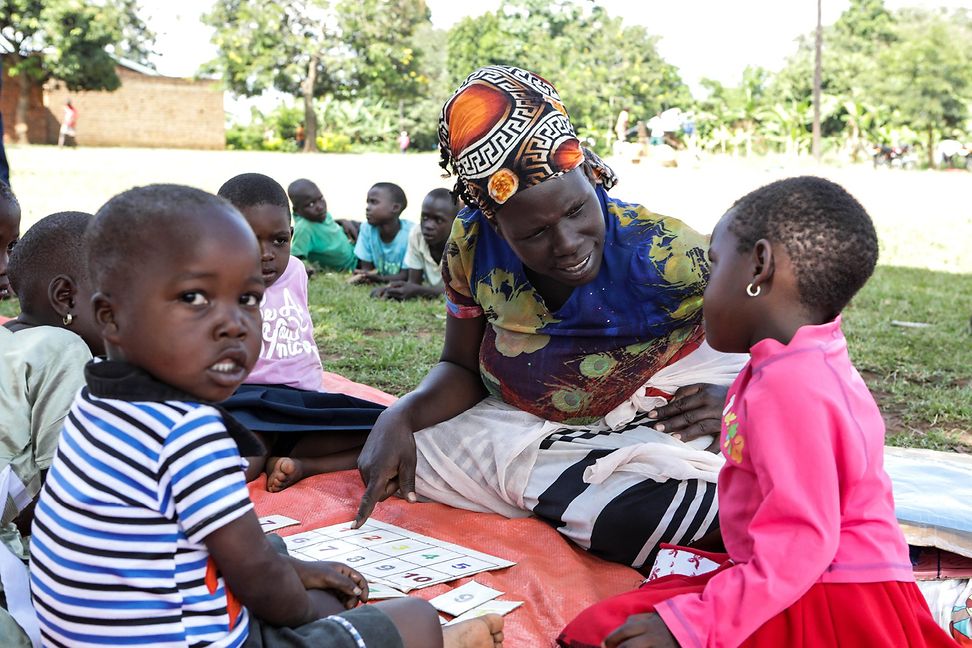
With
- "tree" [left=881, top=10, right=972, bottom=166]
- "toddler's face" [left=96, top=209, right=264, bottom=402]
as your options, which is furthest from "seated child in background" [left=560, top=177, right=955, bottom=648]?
→ "tree" [left=881, top=10, right=972, bottom=166]

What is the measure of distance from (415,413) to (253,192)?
3.61 feet

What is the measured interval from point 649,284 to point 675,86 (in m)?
37.9

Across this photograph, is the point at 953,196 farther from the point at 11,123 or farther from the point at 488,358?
the point at 11,123

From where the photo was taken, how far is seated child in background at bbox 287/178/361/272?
7.18 m

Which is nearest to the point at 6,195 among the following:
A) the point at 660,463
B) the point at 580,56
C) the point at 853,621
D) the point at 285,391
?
the point at 285,391

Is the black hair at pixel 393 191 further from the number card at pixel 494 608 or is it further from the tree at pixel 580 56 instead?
the tree at pixel 580 56

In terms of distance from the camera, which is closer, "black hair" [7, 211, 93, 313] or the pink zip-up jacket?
the pink zip-up jacket

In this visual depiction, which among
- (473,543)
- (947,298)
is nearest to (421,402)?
(473,543)

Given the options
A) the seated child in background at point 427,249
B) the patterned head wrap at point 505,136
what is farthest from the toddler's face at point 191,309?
the seated child in background at point 427,249

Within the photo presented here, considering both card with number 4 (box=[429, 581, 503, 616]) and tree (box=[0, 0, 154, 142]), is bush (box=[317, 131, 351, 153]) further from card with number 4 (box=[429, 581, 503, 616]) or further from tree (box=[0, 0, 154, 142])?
card with number 4 (box=[429, 581, 503, 616])

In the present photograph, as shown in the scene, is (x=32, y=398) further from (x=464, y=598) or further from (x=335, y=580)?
(x=464, y=598)

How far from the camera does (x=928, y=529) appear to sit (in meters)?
2.15

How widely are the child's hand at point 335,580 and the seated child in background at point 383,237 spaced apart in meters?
5.10

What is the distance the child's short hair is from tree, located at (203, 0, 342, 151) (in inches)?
1180
